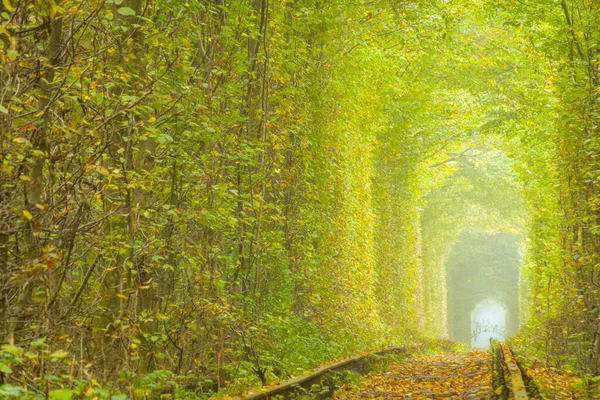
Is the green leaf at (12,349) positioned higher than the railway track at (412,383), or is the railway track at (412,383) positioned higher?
the green leaf at (12,349)

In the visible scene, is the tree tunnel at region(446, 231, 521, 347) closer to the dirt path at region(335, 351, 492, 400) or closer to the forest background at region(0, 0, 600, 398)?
the forest background at region(0, 0, 600, 398)

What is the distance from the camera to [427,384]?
11.2 metres

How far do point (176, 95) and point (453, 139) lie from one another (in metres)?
24.0

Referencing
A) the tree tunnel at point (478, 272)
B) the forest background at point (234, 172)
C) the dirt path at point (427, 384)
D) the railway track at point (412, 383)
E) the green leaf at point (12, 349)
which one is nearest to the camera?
the green leaf at point (12, 349)

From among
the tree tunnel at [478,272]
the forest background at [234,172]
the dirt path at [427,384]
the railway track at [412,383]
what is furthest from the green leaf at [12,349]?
the tree tunnel at [478,272]

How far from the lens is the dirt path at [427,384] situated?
9477 mm

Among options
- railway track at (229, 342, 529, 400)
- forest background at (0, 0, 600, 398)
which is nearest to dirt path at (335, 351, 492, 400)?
railway track at (229, 342, 529, 400)

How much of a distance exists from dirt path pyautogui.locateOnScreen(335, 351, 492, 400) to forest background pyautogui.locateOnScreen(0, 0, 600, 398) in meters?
1.13

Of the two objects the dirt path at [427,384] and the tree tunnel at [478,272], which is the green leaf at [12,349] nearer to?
the dirt path at [427,384]

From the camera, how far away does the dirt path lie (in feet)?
31.1

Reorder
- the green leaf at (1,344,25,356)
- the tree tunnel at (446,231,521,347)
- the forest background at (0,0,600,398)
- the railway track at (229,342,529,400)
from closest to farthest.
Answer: the green leaf at (1,344,25,356) < the forest background at (0,0,600,398) < the railway track at (229,342,529,400) < the tree tunnel at (446,231,521,347)

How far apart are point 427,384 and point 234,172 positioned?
520 centimetres

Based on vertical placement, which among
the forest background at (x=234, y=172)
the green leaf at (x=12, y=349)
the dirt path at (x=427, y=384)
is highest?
the forest background at (x=234, y=172)

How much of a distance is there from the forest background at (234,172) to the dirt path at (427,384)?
3.70ft
